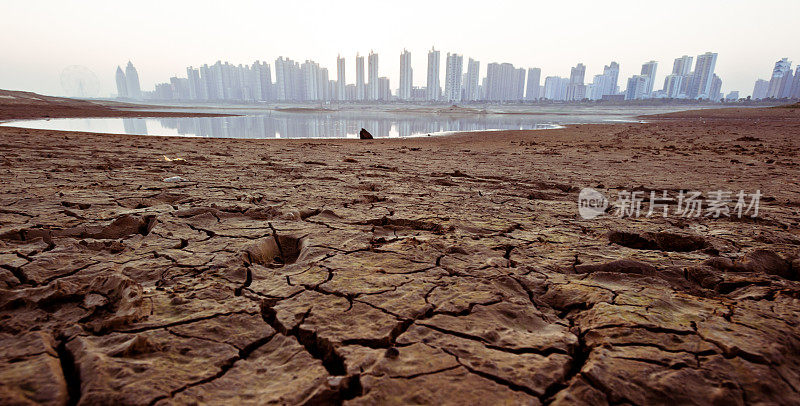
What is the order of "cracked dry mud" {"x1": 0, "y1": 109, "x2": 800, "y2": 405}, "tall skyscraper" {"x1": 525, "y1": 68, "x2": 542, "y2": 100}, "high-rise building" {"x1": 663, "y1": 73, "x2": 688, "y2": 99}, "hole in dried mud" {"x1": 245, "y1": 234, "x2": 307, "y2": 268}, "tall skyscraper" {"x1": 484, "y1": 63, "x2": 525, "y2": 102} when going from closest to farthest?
"cracked dry mud" {"x1": 0, "y1": 109, "x2": 800, "y2": 405} → "hole in dried mud" {"x1": 245, "y1": 234, "x2": 307, "y2": 268} → "high-rise building" {"x1": 663, "y1": 73, "x2": 688, "y2": 99} → "tall skyscraper" {"x1": 484, "y1": 63, "x2": 525, "y2": 102} → "tall skyscraper" {"x1": 525, "y1": 68, "x2": 542, "y2": 100}

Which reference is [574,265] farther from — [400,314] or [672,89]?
[672,89]

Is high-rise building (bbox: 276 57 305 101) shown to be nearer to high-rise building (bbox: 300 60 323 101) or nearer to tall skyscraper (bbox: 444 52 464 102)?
high-rise building (bbox: 300 60 323 101)

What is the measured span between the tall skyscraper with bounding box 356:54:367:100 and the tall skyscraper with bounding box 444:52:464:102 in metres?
27.1

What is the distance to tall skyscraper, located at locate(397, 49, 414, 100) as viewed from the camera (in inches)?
4680

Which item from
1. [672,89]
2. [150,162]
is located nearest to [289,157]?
[150,162]

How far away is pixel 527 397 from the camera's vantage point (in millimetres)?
1241

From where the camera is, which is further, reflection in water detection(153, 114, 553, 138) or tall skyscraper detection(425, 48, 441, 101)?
tall skyscraper detection(425, 48, 441, 101)

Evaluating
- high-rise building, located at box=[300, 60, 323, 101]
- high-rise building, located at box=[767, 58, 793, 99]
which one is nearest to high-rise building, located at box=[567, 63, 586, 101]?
high-rise building, located at box=[767, 58, 793, 99]

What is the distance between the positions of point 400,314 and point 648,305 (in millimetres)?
1260

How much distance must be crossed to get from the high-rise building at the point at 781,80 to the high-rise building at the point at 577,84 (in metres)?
49.4

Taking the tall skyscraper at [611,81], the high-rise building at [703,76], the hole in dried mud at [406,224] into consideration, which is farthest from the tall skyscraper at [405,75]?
the hole in dried mud at [406,224]

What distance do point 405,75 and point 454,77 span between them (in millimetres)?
16486

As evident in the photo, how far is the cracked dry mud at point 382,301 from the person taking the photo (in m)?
1.27

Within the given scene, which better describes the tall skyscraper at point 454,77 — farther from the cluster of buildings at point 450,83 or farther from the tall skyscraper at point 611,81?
the tall skyscraper at point 611,81
